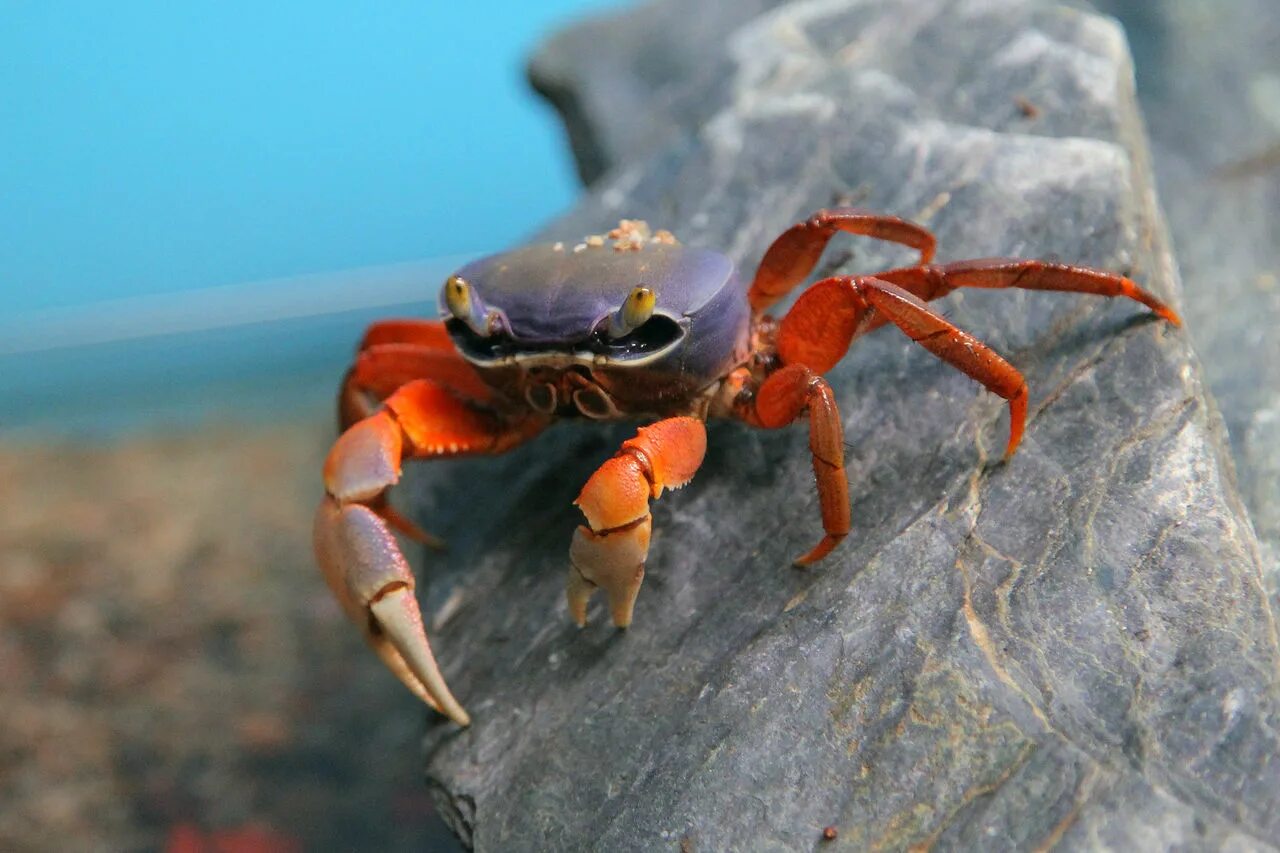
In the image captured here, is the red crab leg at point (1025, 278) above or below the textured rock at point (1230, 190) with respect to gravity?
above

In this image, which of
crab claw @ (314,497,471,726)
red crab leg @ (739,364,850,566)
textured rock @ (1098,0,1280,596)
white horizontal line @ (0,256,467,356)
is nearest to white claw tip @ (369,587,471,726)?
crab claw @ (314,497,471,726)

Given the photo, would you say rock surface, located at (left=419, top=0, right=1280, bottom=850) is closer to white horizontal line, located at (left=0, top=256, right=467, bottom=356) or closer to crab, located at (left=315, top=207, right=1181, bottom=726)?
crab, located at (left=315, top=207, right=1181, bottom=726)

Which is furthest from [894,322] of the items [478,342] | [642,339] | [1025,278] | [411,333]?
[411,333]

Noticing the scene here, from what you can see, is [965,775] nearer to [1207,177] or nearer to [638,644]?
[638,644]

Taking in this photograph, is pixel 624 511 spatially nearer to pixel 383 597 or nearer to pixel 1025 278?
pixel 383 597

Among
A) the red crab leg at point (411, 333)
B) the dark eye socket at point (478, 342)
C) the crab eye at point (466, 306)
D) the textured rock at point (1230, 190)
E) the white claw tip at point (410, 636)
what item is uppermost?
the crab eye at point (466, 306)

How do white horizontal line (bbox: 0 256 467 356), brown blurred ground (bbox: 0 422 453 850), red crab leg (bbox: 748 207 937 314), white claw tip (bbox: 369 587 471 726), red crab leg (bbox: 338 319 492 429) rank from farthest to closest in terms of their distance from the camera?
white horizontal line (bbox: 0 256 467 356), brown blurred ground (bbox: 0 422 453 850), red crab leg (bbox: 338 319 492 429), red crab leg (bbox: 748 207 937 314), white claw tip (bbox: 369 587 471 726)

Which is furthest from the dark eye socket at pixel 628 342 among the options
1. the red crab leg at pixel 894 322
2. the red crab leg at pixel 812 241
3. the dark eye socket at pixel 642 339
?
the red crab leg at pixel 812 241

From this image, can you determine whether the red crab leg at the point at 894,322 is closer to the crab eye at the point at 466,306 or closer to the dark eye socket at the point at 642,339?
the dark eye socket at the point at 642,339
